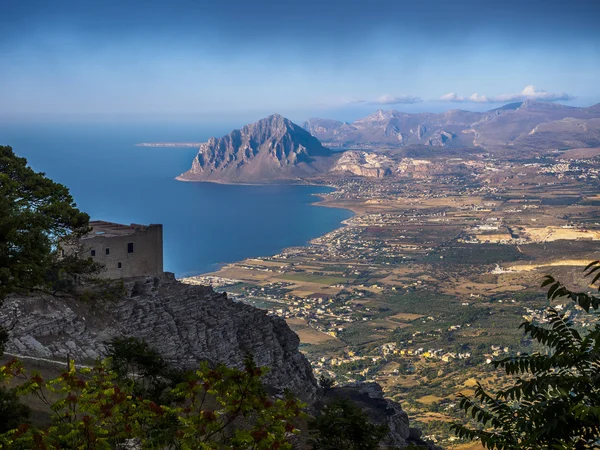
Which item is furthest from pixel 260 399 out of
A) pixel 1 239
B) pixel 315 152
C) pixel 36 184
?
pixel 315 152

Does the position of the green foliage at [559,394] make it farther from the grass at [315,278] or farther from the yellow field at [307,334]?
the grass at [315,278]

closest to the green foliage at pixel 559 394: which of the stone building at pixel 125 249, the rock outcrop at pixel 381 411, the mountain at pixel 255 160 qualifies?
the rock outcrop at pixel 381 411

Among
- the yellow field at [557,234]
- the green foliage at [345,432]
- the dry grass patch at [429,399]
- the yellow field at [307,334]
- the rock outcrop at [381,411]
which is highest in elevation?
the green foliage at [345,432]

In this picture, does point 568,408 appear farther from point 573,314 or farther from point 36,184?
point 573,314

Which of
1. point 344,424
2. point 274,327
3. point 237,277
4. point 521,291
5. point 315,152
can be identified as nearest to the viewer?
point 344,424

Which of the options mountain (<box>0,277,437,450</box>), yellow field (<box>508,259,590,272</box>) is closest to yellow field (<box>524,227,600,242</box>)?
yellow field (<box>508,259,590,272</box>)

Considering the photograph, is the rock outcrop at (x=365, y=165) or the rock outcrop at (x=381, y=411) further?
the rock outcrop at (x=365, y=165)

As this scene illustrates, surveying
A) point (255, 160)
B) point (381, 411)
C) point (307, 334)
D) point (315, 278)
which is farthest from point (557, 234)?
point (255, 160)

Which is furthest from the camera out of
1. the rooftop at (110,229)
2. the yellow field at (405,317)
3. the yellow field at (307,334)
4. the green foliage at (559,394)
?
the yellow field at (405,317)
